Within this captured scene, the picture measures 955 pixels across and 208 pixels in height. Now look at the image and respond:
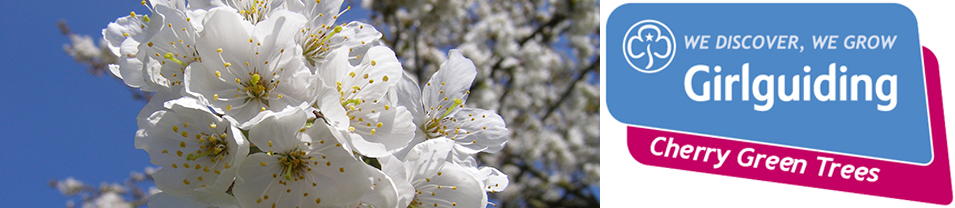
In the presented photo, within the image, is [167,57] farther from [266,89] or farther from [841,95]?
[841,95]

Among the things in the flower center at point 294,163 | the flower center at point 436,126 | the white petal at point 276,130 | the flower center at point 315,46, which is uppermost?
the flower center at point 315,46

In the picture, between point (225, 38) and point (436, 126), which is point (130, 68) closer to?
point (225, 38)

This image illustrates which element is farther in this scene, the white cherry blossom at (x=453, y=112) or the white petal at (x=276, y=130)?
the white cherry blossom at (x=453, y=112)

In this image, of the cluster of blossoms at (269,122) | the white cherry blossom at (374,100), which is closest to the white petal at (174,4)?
the cluster of blossoms at (269,122)

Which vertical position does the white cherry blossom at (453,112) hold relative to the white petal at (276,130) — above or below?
below

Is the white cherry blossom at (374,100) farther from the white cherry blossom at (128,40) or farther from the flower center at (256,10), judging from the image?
the white cherry blossom at (128,40)

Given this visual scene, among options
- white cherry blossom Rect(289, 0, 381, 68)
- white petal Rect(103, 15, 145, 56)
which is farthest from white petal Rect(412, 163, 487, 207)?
white petal Rect(103, 15, 145, 56)

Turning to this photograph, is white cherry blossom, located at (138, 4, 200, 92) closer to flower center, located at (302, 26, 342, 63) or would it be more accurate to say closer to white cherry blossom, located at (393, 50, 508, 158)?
flower center, located at (302, 26, 342, 63)
